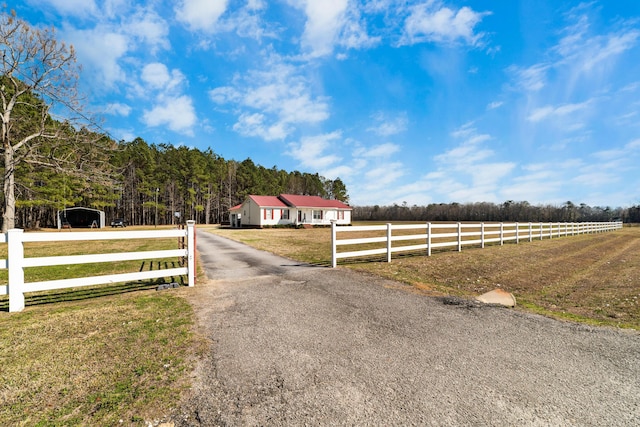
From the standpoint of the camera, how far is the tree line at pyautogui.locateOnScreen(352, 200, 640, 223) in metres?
71.1

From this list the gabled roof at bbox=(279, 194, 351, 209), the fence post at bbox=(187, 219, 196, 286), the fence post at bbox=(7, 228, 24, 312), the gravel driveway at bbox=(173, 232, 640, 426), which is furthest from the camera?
the gabled roof at bbox=(279, 194, 351, 209)

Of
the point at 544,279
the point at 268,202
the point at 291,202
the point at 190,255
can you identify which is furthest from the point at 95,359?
the point at 291,202

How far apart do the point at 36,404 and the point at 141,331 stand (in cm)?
150

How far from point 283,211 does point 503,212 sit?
6505 centimetres

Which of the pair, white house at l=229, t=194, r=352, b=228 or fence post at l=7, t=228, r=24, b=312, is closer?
fence post at l=7, t=228, r=24, b=312

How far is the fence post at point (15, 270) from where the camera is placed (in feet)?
15.1

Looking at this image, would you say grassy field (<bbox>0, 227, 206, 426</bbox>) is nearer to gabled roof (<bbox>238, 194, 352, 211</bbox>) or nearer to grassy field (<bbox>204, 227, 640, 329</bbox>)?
grassy field (<bbox>204, 227, 640, 329</bbox>)

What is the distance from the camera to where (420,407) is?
2340 millimetres

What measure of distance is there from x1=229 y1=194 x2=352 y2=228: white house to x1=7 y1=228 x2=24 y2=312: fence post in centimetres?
3069

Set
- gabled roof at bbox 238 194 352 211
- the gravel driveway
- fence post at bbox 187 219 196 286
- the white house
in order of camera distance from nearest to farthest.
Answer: the gravel driveway → fence post at bbox 187 219 196 286 → the white house → gabled roof at bbox 238 194 352 211

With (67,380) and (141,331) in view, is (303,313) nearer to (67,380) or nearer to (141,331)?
(141,331)

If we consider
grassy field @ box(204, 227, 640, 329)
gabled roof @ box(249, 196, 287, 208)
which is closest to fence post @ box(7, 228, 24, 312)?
grassy field @ box(204, 227, 640, 329)

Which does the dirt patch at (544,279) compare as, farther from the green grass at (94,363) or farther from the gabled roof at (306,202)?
the gabled roof at (306,202)

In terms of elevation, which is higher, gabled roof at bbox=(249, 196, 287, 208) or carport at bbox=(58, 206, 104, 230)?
gabled roof at bbox=(249, 196, 287, 208)
